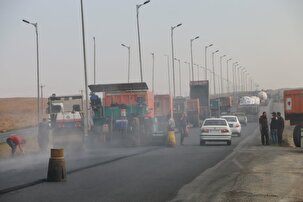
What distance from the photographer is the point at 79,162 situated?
23875 millimetres

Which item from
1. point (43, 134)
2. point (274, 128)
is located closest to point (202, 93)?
point (274, 128)

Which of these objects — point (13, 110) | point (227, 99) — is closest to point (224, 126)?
point (227, 99)

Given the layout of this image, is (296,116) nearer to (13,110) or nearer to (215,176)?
(215,176)

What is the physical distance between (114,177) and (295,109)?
1429 cm

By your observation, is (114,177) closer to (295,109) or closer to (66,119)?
(295,109)

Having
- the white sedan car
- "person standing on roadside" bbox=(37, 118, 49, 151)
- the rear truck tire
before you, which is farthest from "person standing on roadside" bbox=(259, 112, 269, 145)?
"person standing on roadside" bbox=(37, 118, 49, 151)

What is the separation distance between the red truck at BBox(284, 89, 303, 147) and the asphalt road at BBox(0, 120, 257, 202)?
4.74m

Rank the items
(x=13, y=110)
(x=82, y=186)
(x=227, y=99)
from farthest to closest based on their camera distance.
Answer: (x=13, y=110), (x=227, y=99), (x=82, y=186)

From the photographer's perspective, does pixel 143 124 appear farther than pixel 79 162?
Yes

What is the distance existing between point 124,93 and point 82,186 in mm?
20505

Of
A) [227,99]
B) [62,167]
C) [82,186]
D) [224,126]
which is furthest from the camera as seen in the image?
[227,99]

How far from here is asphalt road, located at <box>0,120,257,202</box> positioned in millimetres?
13664

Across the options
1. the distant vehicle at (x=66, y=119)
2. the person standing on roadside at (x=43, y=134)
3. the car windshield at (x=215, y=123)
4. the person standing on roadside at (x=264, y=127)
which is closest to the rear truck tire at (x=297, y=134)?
the person standing on roadside at (x=264, y=127)

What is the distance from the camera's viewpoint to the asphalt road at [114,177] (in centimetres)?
1366
